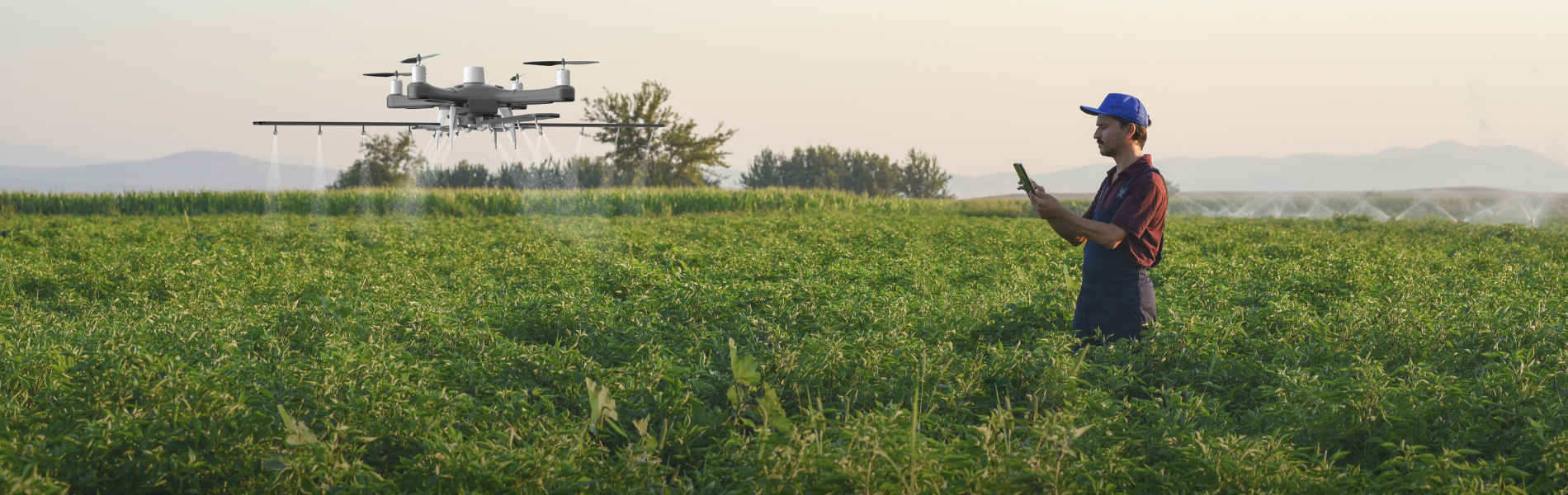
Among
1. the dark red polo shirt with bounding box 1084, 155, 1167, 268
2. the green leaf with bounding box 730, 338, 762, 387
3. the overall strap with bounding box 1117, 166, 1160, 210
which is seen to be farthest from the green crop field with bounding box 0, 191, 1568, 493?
the overall strap with bounding box 1117, 166, 1160, 210

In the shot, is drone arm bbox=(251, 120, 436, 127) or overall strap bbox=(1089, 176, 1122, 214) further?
drone arm bbox=(251, 120, 436, 127)

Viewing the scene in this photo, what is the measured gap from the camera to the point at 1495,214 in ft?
142

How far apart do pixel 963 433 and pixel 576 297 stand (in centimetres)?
407

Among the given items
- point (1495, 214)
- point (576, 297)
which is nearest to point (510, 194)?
point (576, 297)

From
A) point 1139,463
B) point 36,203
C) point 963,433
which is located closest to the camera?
point 1139,463

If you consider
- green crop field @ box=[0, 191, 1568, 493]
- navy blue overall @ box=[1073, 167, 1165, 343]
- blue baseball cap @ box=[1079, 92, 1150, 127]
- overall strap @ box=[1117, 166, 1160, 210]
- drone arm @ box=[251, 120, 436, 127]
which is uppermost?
drone arm @ box=[251, 120, 436, 127]

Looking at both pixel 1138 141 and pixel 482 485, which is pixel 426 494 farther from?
pixel 1138 141

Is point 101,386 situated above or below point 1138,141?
below

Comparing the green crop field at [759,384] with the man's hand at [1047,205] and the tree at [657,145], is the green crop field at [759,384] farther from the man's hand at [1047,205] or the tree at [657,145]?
the tree at [657,145]

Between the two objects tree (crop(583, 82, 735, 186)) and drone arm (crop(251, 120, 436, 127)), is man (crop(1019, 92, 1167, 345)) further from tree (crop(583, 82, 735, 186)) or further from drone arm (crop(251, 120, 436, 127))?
tree (crop(583, 82, 735, 186))

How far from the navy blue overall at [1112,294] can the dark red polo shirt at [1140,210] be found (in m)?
0.04

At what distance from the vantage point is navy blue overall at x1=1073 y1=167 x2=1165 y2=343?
5.11 m

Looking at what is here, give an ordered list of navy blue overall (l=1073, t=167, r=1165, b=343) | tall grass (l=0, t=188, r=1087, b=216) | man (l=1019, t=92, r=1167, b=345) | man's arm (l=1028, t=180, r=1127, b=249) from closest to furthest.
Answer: man's arm (l=1028, t=180, r=1127, b=249) < man (l=1019, t=92, r=1167, b=345) < navy blue overall (l=1073, t=167, r=1165, b=343) < tall grass (l=0, t=188, r=1087, b=216)

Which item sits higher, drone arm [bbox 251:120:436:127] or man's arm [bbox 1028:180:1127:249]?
drone arm [bbox 251:120:436:127]
